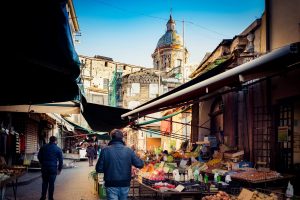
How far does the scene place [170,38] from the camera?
2502 inches

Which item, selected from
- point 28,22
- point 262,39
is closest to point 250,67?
point 28,22

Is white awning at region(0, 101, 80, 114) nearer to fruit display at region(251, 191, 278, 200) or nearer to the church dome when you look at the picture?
fruit display at region(251, 191, 278, 200)

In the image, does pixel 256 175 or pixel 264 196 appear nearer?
pixel 264 196

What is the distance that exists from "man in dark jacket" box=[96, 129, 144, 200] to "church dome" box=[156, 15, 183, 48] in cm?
5731

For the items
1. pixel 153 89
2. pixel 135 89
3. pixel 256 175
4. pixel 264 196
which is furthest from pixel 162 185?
pixel 135 89

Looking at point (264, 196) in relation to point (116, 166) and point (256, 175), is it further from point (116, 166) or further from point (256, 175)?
point (116, 166)

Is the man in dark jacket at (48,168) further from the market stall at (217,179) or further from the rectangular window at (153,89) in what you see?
the rectangular window at (153,89)

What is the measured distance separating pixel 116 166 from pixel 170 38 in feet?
193

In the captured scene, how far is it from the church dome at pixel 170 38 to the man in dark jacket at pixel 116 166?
188 feet

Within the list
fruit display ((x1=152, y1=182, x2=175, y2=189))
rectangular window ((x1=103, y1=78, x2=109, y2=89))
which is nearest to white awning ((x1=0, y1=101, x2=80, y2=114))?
fruit display ((x1=152, y1=182, x2=175, y2=189))

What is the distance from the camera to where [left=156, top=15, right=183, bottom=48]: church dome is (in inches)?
2484

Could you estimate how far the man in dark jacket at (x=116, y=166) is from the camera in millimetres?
6492

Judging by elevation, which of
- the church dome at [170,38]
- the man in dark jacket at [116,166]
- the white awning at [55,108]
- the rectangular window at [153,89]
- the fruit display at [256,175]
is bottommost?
the fruit display at [256,175]

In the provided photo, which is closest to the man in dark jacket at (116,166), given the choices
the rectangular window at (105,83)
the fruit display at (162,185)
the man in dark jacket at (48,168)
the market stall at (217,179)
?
the market stall at (217,179)
